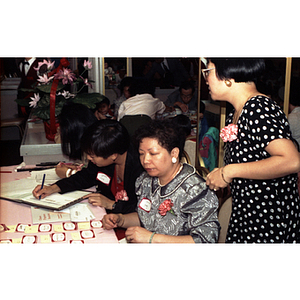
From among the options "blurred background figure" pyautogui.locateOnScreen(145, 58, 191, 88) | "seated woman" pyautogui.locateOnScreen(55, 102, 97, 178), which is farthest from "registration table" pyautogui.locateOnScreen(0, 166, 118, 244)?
"blurred background figure" pyautogui.locateOnScreen(145, 58, 191, 88)

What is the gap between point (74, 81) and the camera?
10.6 feet

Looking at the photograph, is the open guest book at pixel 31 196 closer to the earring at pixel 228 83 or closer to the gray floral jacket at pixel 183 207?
the gray floral jacket at pixel 183 207

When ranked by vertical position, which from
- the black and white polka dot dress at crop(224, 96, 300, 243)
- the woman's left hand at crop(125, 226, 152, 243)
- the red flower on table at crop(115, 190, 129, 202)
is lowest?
the red flower on table at crop(115, 190, 129, 202)

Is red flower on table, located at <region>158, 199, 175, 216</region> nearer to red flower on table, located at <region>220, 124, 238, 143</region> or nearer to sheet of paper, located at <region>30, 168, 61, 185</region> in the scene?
red flower on table, located at <region>220, 124, 238, 143</region>

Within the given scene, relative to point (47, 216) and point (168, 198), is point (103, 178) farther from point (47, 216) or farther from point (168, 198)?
point (168, 198)

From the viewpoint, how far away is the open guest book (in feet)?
6.03

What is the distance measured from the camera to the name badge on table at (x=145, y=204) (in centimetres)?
164

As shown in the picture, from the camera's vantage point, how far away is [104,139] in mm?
1970

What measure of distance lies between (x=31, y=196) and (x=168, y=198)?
88 centimetres

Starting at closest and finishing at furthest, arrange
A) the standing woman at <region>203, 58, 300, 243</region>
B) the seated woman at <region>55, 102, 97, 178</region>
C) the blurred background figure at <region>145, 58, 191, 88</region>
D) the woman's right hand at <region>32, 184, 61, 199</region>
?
1. the standing woman at <region>203, 58, 300, 243</region>
2. the woman's right hand at <region>32, 184, 61, 199</region>
3. the seated woman at <region>55, 102, 97, 178</region>
4. the blurred background figure at <region>145, 58, 191, 88</region>

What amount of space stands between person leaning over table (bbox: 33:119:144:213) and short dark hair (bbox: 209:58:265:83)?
899 millimetres

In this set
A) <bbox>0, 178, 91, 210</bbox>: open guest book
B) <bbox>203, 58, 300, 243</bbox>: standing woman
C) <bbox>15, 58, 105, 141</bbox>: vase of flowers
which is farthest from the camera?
<bbox>15, 58, 105, 141</bbox>: vase of flowers

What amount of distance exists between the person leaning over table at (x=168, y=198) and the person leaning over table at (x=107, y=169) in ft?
0.99

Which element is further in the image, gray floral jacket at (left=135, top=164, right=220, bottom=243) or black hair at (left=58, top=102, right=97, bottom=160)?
black hair at (left=58, top=102, right=97, bottom=160)
